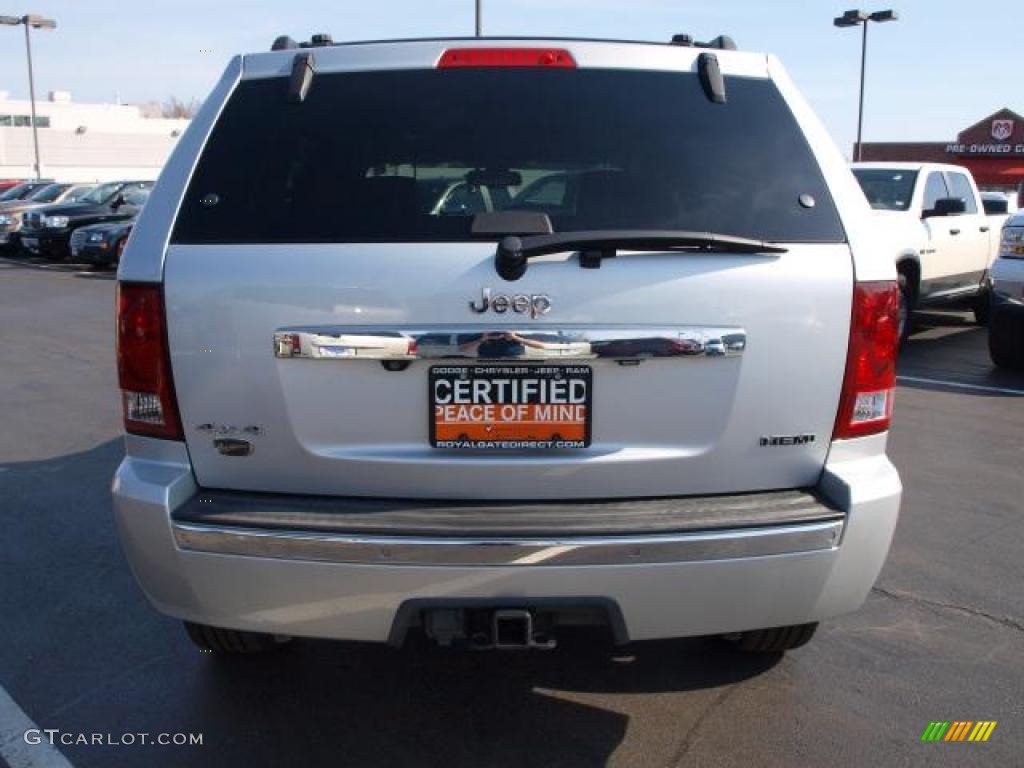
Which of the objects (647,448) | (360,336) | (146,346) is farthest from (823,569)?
(146,346)

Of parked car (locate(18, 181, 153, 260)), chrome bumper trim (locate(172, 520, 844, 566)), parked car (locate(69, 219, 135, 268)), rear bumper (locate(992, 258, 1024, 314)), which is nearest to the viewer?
chrome bumper trim (locate(172, 520, 844, 566))

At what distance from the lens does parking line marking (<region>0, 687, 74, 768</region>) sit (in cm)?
293

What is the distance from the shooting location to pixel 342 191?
9.00 ft

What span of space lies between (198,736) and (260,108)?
1929mm

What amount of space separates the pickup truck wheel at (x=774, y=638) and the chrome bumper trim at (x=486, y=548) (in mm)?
824

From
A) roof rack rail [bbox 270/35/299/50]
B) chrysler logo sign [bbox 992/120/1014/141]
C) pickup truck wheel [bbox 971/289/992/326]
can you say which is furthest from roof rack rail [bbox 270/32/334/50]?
chrysler logo sign [bbox 992/120/1014/141]

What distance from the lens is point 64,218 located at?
2169 centimetres

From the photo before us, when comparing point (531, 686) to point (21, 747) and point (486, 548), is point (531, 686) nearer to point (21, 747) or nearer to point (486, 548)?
point (486, 548)

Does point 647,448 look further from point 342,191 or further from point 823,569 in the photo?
point 342,191

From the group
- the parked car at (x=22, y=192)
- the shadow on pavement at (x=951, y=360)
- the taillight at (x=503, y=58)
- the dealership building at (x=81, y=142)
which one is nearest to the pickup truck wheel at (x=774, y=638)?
the taillight at (x=503, y=58)

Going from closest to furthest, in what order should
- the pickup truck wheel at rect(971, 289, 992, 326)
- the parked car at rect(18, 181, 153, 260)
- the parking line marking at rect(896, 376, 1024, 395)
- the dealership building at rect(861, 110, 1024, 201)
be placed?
the parking line marking at rect(896, 376, 1024, 395) → the pickup truck wheel at rect(971, 289, 992, 326) → the parked car at rect(18, 181, 153, 260) → the dealership building at rect(861, 110, 1024, 201)

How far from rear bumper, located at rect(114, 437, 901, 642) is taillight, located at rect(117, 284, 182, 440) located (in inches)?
2.7

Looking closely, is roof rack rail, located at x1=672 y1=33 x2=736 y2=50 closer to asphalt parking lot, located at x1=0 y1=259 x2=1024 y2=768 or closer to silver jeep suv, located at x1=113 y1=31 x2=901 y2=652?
silver jeep suv, located at x1=113 y1=31 x2=901 y2=652

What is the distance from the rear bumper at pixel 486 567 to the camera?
2.49 meters
